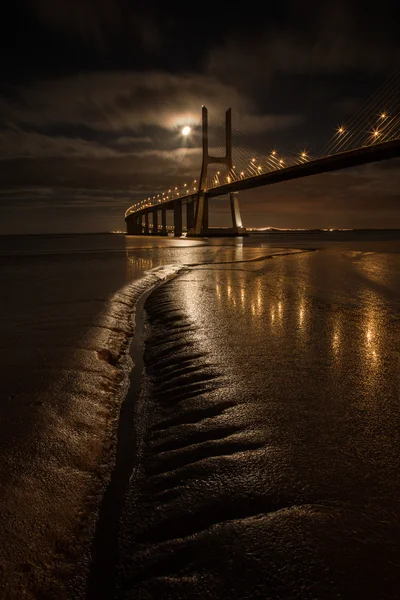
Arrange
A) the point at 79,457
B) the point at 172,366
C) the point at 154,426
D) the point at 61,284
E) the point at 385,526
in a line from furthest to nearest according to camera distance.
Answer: the point at 61,284 → the point at 172,366 → the point at 154,426 → the point at 79,457 → the point at 385,526

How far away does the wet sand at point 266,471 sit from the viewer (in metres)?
1.32

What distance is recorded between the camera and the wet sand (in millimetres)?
1323

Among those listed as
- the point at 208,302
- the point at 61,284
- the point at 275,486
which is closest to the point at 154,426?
the point at 275,486

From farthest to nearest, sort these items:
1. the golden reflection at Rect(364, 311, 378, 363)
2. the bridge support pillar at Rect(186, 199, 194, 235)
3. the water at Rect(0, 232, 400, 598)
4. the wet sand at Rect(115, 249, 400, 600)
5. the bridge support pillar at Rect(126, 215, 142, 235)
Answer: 1. the bridge support pillar at Rect(126, 215, 142, 235)
2. the bridge support pillar at Rect(186, 199, 194, 235)
3. the golden reflection at Rect(364, 311, 378, 363)
4. the water at Rect(0, 232, 400, 598)
5. the wet sand at Rect(115, 249, 400, 600)

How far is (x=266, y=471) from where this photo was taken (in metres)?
1.86

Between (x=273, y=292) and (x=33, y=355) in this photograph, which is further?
(x=273, y=292)

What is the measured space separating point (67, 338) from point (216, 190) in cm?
4799

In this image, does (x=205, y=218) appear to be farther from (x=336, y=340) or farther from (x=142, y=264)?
(x=336, y=340)

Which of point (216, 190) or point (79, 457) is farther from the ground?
point (216, 190)

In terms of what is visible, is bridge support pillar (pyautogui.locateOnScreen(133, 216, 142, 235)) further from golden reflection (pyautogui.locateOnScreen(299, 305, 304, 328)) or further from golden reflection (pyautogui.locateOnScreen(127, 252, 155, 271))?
golden reflection (pyautogui.locateOnScreen(299, 305, 304, 328))

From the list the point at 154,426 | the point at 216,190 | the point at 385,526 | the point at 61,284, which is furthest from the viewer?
the point at 216,190

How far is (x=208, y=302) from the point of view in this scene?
21.1 feet

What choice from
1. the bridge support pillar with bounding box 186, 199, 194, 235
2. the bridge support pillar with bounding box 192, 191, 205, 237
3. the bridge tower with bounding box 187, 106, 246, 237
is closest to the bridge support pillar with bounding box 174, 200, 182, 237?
the bridge support pillar with bounding box 186, 199, 194, 235

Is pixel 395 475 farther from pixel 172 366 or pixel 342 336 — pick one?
pixel 342 336
